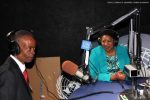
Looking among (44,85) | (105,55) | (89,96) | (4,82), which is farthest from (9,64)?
(44,85)

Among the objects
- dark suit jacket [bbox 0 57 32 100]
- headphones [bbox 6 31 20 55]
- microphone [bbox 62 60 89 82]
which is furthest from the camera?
microphone [bbox 62 60 89 82]

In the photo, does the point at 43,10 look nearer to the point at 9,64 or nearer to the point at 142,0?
the point at 142,0

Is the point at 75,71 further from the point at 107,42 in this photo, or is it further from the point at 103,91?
the point at 107,42

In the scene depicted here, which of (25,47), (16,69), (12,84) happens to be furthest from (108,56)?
(12,84)

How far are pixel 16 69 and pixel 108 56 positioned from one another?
203 centimetres

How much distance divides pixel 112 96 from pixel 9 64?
1022 millimetres

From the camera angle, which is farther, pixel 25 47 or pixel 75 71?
pixel 75 71

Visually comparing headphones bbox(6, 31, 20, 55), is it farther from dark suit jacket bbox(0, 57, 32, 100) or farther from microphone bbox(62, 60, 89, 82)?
microphone bbox(62, 60, 89, 82)

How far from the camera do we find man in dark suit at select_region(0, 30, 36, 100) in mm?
2096

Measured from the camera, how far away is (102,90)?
2.93 m

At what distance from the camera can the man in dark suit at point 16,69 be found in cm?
210

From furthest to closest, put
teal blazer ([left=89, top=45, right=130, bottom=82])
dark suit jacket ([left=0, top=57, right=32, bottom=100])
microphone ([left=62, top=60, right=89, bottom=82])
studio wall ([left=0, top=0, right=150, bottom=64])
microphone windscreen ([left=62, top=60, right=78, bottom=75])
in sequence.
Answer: studio wall ([left=0, top=0, right=150, bottom=64]) → teal blazer ([left=89, top=45, right=130, bottom=82]) → microphone windscreen ([left=62, top=60, right=78, bottom=75]) → microphone ([left=62, top=60, right=89, bottom=82]) → dark suit jacket ([left=0, top=57, right=32, bottom=100])

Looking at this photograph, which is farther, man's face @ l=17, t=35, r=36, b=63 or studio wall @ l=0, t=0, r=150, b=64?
studio wall @ l=0, t=0, r=150, b=64

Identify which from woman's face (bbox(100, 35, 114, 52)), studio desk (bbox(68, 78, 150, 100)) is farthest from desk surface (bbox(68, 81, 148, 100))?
woman's face (bbox(100, 35, 114, 52))
